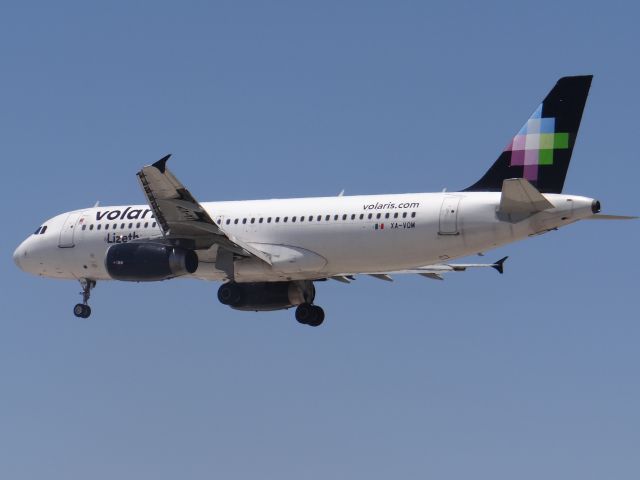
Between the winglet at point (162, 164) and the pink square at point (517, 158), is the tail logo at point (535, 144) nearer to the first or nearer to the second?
the pink square at point (517, 158)

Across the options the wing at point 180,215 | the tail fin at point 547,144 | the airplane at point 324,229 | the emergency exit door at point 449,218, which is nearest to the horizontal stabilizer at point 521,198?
the airplane at point 324,229

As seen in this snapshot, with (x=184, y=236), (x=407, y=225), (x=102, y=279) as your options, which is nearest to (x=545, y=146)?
(x=407, y=225)

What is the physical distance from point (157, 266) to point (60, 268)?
21.6 feet

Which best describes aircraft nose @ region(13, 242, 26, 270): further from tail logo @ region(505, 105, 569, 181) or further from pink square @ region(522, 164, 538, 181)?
pink square @ region(522, 164, 538, 181)

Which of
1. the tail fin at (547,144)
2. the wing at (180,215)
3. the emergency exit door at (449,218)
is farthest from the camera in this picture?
the wing at (180,215)

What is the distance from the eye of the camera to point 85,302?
185 ft

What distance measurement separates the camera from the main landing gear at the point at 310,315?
55.2 m

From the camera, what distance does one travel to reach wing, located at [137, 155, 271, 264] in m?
48.9

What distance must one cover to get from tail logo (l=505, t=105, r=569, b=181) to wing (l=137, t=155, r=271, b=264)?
29.3 feet

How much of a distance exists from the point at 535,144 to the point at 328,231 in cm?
724

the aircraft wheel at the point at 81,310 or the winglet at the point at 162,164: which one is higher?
the winglet at the point at 162,164

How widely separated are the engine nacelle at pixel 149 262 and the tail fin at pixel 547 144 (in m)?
9.72

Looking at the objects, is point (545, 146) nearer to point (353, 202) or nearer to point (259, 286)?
point (353, 202)

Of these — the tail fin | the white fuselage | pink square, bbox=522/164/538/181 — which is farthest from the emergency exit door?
pink square, bbox=522/164/538/181
